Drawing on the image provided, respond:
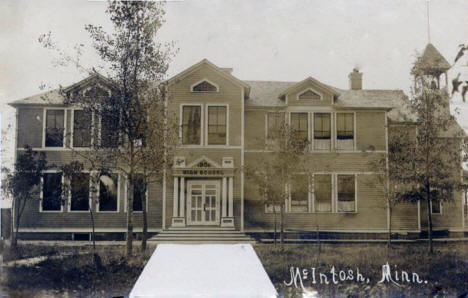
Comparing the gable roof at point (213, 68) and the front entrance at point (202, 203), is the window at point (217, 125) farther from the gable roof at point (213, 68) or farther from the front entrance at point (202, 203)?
the front entrance at point (202, 203)

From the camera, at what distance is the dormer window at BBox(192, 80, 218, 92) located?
4.63 m

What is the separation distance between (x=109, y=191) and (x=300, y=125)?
8.01ft

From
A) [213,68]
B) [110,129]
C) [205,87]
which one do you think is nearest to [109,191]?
[110,129]

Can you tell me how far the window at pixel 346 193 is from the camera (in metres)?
4.73

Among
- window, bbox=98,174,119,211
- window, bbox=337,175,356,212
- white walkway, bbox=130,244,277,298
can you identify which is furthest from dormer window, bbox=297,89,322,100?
window, bbox=98,174,119,211

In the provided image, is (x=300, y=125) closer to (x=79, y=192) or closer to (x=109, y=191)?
(x=109, y=191)

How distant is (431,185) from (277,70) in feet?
7.91

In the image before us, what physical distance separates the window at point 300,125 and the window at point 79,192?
2.56 meters

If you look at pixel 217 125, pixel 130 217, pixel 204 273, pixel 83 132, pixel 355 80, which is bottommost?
pixel 204 273

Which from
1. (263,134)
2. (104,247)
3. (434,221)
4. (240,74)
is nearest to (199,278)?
(104,247)

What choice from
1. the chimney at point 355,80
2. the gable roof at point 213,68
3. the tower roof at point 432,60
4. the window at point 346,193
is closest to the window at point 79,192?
the gable roof at point 213,68

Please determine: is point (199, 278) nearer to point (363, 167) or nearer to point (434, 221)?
point (363, 167)

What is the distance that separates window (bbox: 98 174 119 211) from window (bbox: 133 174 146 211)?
0.70ft

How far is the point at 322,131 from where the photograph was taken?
4.75 metres
